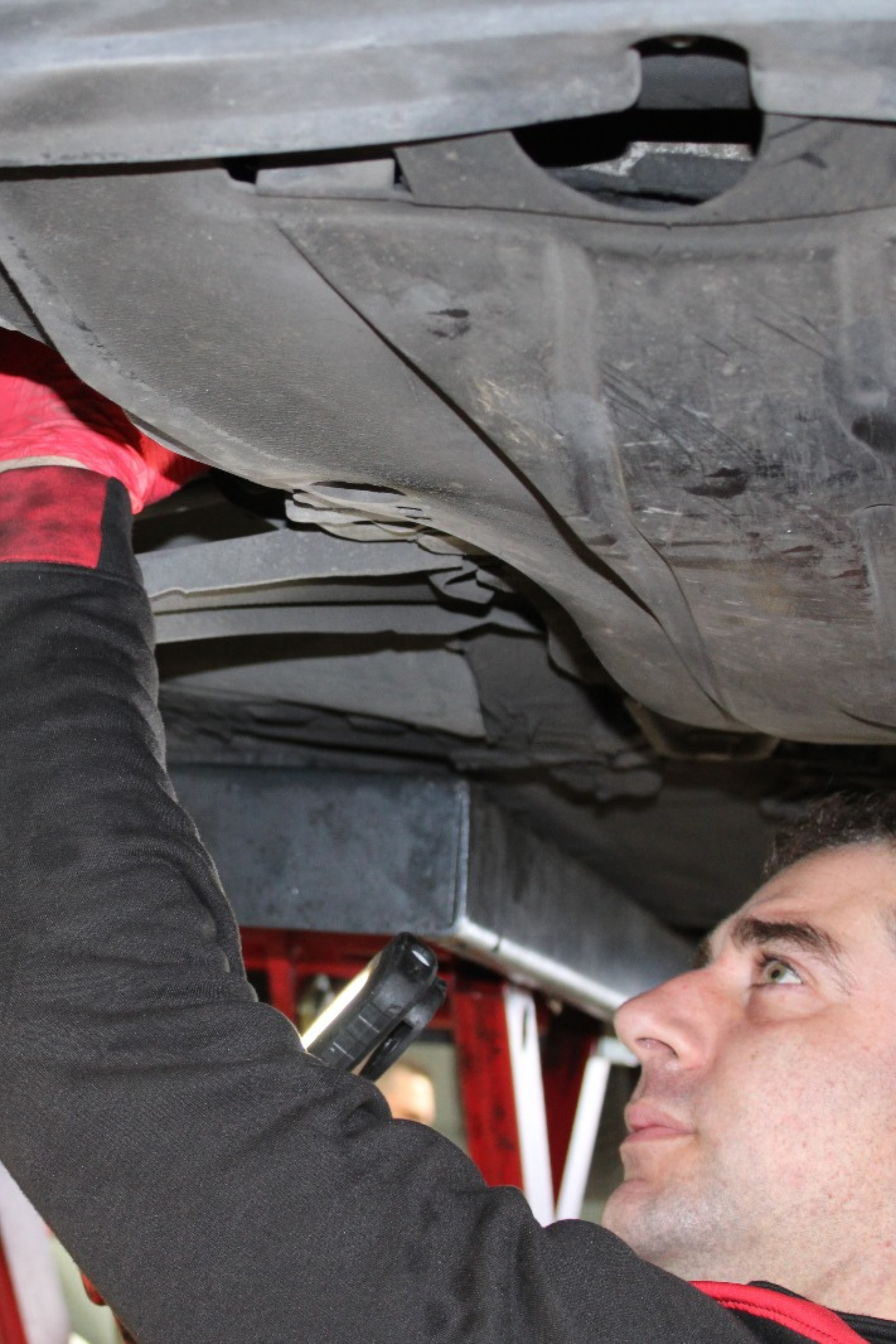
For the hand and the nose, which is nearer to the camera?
the hand

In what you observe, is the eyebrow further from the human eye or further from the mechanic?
the mechanic

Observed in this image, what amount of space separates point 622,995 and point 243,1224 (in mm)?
1276

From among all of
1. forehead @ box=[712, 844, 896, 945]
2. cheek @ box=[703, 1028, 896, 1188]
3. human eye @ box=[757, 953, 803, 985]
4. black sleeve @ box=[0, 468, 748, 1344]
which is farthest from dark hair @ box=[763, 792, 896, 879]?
black sleeve @ box=[0, 468, 748, 1344]

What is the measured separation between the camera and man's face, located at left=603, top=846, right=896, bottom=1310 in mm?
934

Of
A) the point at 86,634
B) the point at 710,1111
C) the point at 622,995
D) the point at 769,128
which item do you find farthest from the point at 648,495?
the point at 622,995

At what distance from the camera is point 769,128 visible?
50 cm

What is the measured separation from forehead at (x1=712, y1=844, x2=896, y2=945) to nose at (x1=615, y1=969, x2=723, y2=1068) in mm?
88

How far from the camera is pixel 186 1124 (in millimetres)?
694

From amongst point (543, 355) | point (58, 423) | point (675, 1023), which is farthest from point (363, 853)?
point (543, 355)

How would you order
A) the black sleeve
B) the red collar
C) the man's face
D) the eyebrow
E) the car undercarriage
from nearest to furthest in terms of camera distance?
1. the car undercarriage
2. the black sleeve
3. the red collar
4. the man's face
5. the eyebrow

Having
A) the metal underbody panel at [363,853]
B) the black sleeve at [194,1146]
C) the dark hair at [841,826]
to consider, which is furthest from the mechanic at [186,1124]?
the metal underbody panel at [363,853]

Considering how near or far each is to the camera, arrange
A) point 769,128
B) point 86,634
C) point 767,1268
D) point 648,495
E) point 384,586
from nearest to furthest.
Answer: point 769,128
point 648,495
point 86,634
point 767,1268
point 384,586

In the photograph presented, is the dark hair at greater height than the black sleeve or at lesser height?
lesser

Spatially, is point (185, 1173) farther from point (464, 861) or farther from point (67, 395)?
point (464, 861)
